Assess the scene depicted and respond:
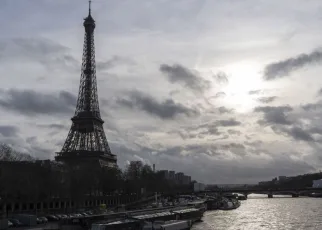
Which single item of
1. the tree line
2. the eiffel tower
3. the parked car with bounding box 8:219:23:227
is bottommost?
the parked car with bounding box 8:219:23:227

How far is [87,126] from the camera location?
123 m

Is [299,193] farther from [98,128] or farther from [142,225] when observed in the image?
[142,225]

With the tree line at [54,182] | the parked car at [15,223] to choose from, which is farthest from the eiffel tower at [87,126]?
the parked car at [15,223]

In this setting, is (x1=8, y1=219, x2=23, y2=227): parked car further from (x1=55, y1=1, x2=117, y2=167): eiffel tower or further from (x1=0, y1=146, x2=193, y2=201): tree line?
(x1=55, y1=1, x2=117, y2=167): eiffel tower

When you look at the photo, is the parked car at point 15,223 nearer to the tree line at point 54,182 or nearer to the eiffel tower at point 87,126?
the tree line at point 54,182

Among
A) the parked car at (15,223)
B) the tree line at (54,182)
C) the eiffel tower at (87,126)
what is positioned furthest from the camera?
the eiffel tower at (87,126)

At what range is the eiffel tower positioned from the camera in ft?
389

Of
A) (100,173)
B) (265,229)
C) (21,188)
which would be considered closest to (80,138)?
(100,173)

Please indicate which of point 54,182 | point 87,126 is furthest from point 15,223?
point 87,126

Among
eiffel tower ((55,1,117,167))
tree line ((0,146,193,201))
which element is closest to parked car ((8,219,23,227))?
tree line ((0,146,193,201))

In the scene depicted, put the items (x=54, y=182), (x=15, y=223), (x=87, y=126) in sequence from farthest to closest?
(x=87, y=126)
(x=54, y=182)
(x=15, y=223)

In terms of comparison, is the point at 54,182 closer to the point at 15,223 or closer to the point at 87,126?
the point at 15,223

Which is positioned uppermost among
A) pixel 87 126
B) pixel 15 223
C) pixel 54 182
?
pixel 87 126

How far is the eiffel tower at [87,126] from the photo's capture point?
119 meters
